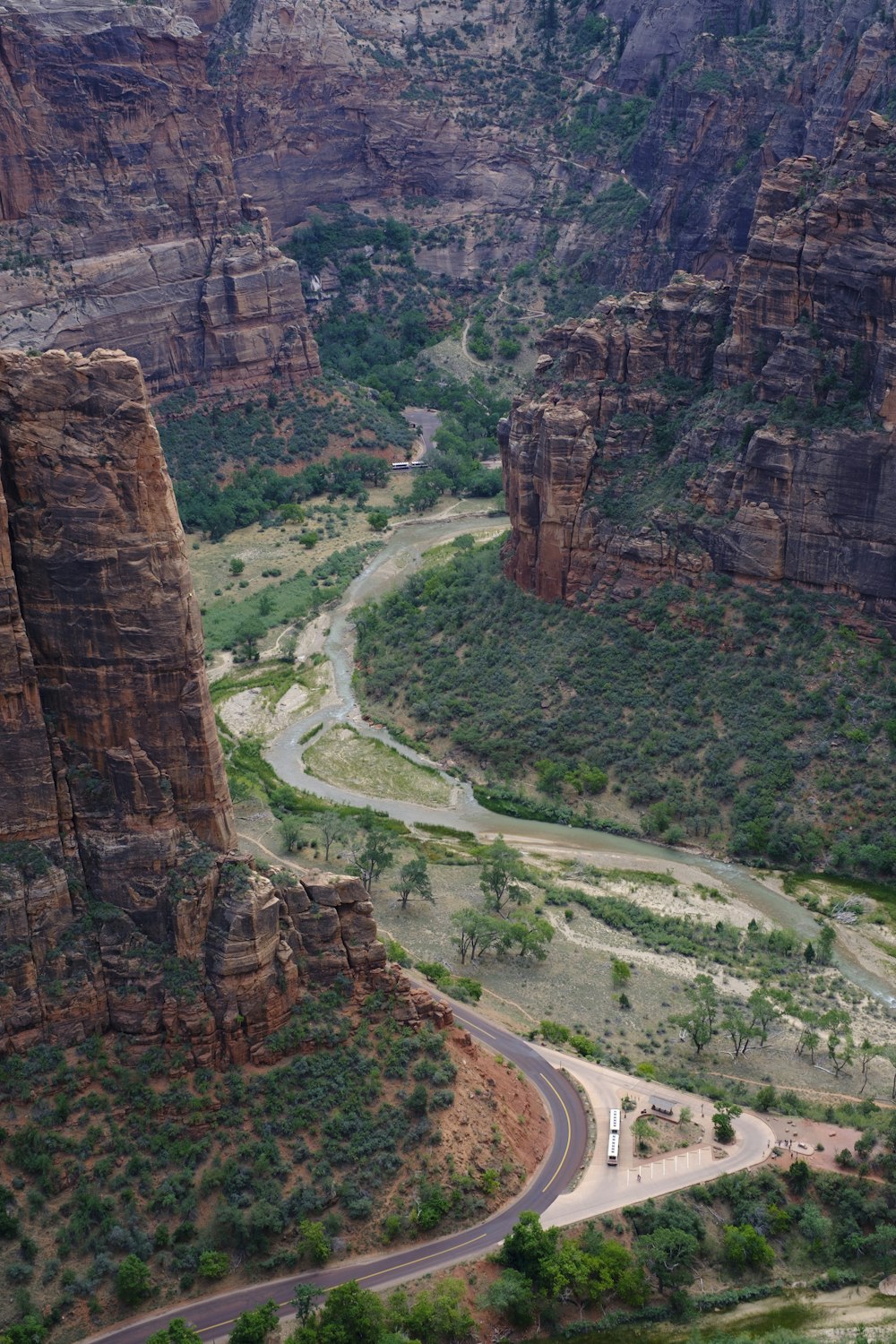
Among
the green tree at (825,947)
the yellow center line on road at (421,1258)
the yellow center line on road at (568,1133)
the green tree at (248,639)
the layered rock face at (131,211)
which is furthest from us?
the layered rock face at (131,211)

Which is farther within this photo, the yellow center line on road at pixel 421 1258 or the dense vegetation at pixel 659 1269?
the yellow center line on road at pixel 421 1258

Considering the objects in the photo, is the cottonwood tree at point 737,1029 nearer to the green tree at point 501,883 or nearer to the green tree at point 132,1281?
the green tree at point 501,883

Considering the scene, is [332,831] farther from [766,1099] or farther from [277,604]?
[277,604]

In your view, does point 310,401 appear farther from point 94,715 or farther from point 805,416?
point 94,715

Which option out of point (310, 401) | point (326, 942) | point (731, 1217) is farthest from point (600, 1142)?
point (310, 401)

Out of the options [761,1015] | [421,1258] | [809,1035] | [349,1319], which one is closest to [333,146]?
[761,1015]

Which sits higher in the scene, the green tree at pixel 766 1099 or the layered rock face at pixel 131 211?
the layered rock face at pixel 131 211

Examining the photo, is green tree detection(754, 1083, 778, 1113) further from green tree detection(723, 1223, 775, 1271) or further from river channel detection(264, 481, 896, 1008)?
river channel detection(264, 481, 896, 1008)

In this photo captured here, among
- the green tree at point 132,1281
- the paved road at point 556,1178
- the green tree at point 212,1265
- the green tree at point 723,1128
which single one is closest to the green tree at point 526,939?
the paved road at point 556,1178
